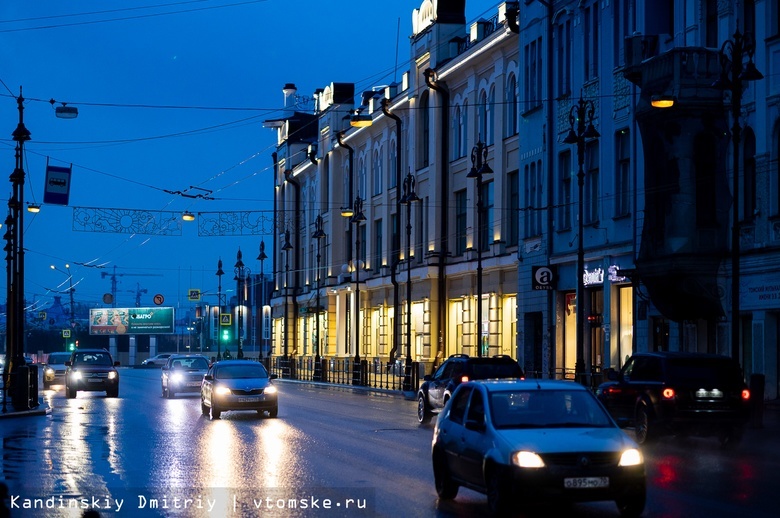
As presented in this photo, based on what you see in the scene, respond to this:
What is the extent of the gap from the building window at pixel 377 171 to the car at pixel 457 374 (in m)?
40.7

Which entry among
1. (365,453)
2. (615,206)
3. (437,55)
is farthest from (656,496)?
(437,55)

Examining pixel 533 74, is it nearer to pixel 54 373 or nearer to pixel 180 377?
pixel 180 377

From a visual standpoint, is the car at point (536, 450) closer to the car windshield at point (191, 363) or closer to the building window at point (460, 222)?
the car windshield at point (191, 363)

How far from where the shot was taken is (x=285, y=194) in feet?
304

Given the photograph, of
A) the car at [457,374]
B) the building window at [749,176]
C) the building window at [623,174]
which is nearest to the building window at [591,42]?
the building window at [623,174]

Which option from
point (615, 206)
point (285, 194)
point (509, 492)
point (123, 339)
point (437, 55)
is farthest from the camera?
point (123, 339)

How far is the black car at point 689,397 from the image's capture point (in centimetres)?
2328

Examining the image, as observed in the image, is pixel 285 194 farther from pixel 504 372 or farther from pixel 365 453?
pixel 365 453

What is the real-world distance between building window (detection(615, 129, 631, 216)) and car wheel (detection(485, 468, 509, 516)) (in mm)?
28869

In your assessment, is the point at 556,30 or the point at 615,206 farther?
the point at 556,30

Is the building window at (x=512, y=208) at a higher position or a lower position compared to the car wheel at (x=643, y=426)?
higher

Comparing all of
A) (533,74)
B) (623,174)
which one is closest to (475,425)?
(623,174)

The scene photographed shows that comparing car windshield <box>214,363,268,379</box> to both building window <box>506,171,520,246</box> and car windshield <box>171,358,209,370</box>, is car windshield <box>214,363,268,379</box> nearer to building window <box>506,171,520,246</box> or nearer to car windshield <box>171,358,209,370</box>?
car windshield <box>171,358,209,370</box>

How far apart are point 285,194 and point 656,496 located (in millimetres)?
78662
